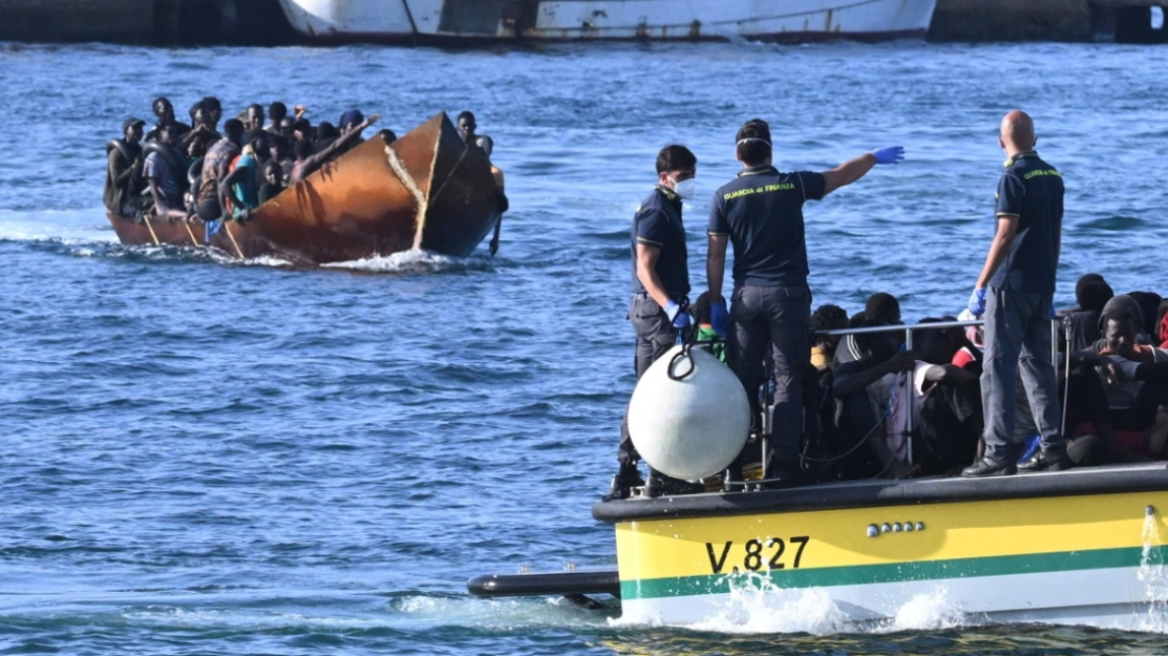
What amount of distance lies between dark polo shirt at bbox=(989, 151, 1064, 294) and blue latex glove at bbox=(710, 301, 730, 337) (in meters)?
1.12

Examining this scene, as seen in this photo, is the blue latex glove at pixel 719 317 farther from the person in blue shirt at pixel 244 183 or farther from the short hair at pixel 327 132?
the short hair at pixel 327 132

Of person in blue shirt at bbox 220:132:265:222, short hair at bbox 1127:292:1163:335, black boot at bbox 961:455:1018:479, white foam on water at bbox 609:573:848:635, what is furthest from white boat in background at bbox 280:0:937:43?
black boot at bbox 961:455:1018:479

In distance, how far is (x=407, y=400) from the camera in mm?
15008

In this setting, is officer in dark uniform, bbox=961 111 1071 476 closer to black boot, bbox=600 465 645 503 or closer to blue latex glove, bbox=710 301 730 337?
blue latex glove, bbox=710 301 730 337

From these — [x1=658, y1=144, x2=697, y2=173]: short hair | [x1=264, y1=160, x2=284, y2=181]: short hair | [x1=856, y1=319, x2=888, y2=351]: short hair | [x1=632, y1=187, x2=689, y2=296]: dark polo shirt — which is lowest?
[x1=264, y1=160, x2=284, y2=181]: short hair

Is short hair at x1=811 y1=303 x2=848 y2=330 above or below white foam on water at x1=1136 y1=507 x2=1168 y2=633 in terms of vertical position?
above

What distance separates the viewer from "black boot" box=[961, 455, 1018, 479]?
7863 mm

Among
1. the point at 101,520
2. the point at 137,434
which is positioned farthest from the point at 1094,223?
the point at 101,520

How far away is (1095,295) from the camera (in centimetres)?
892

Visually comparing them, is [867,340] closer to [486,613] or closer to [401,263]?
[486,613]

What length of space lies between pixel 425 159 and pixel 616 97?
22834 mm

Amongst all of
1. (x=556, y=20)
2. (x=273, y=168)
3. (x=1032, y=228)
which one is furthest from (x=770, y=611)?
(x=556, y=20)

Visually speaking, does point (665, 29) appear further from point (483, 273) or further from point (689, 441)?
point (689, 441)

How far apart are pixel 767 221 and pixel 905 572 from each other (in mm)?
1548
